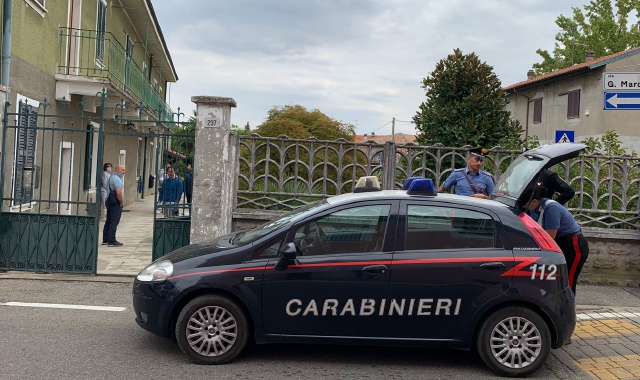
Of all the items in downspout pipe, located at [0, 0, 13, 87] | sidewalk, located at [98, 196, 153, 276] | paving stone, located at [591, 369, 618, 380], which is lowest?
paving stone, located at [591, 369, 618, 380]

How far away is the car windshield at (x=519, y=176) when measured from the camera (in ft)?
20.3

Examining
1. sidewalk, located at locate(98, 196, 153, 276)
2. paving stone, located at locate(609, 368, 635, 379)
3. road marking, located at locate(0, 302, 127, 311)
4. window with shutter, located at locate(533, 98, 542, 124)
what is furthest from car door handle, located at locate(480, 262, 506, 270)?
window with shutter, located at locate(533, 98, 542, 124)

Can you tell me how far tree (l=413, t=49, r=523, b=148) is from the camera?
1115 centimetres

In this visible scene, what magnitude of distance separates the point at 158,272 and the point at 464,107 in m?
7.24

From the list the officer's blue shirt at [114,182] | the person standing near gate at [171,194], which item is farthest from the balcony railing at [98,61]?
the officer's blue shirt at [114,182]

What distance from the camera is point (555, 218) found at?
6.45 meters

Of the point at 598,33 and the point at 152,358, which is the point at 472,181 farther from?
the point at 598,33

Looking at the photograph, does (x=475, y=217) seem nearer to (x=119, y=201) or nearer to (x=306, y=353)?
(x=306, y=353)

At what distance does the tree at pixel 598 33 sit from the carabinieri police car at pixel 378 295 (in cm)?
3959

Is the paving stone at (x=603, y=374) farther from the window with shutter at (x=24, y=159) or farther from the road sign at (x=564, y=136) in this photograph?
the window with shutter at (x=24, y=159)

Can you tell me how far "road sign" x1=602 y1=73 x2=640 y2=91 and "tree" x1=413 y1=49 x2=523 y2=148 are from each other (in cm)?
353

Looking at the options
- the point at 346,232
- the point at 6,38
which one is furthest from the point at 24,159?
the point at 346,232

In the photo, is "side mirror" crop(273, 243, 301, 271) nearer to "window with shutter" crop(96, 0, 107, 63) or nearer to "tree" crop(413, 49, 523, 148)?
"tree" crop(413, 49, 523, 148)

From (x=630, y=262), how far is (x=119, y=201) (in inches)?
370
